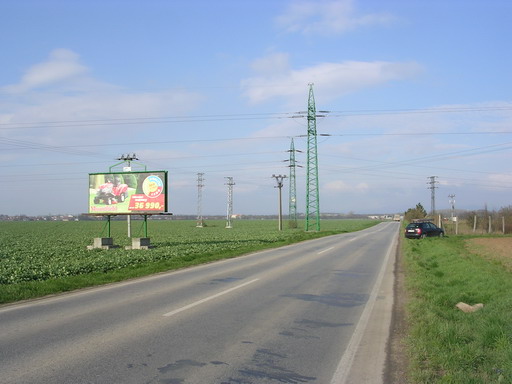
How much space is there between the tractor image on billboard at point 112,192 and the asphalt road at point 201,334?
16719mm

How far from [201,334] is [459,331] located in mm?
3909

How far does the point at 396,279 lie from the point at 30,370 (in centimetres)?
1131

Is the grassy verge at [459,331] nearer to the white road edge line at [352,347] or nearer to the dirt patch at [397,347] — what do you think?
the dirt patch at [397,347]

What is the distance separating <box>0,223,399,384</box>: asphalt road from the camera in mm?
5441

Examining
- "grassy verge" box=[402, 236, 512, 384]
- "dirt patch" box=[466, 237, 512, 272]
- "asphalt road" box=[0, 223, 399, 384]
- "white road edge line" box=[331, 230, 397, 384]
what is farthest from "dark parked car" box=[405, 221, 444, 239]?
"white road edge line" box=[331, 230, 397, 384]

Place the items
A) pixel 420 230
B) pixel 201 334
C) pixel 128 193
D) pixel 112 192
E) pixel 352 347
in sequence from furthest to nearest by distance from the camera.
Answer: pixel 420 230, pixel 112 192, pixel 128 193, pixel 201 334, pixel 352 347

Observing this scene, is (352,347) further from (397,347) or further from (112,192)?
(112,192)

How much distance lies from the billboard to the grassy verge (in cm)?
1826

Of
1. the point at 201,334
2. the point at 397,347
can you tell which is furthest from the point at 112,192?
the point at 397,347

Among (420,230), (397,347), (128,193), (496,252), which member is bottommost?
(496,252)

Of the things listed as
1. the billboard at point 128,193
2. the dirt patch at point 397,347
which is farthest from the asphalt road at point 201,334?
the billboard at point 128,193

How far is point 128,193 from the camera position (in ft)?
94.5

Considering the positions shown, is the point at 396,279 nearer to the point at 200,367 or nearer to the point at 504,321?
the point at 504,321

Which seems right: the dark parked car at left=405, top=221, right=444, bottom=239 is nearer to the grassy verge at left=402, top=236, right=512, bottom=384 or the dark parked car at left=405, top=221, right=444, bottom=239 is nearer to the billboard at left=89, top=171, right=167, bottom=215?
the billboard at left=89, top=171, right=167, bottom=215
